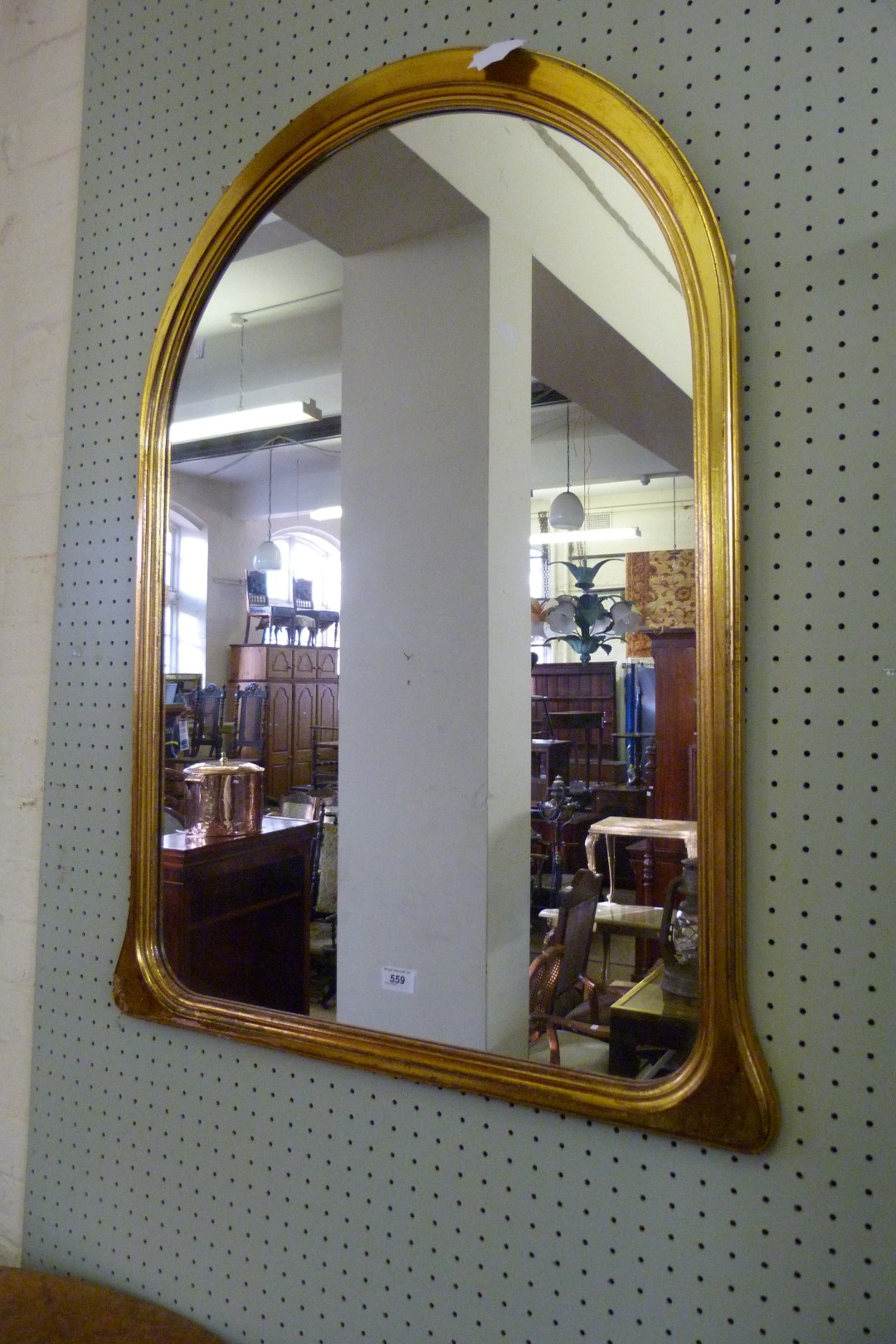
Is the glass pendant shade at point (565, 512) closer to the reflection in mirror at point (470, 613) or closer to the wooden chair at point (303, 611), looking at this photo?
the reflection in mirror at point (470, 613)

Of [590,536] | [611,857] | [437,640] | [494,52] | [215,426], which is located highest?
[494,52]

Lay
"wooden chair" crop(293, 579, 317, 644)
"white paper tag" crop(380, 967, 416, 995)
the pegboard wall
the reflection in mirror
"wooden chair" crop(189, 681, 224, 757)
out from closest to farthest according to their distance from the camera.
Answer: the pegboard wall
the reflection in mirror
"white paper tag" crop(380, 967, 416, 995)
"wooden chair" crop(293, 579, 317, 644)
"wooden chair" crop(189, 681, 224, 757)

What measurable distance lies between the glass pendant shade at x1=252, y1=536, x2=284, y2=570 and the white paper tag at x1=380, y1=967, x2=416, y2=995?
551 mm

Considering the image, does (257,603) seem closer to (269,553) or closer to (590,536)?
(269,553)

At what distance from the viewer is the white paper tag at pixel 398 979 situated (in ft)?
3.44

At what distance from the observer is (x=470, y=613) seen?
102cm

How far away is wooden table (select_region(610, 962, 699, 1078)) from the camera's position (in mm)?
898

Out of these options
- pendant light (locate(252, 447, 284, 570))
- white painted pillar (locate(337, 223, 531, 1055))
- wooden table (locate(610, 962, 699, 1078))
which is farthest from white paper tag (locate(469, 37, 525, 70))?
wooden table (locate(610, 962, 699, 1078))

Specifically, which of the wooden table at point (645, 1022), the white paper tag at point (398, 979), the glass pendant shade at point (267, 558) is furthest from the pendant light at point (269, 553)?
the wooden table at point (645, 1022)

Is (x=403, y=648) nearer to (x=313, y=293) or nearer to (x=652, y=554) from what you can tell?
(x=652, y=554)

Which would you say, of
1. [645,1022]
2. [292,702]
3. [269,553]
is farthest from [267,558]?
[645,1022]

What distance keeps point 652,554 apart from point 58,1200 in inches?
50.7

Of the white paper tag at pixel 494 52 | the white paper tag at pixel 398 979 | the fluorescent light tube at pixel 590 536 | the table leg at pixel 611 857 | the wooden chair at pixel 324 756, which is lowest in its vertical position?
the white paper tag at pixel 398 979

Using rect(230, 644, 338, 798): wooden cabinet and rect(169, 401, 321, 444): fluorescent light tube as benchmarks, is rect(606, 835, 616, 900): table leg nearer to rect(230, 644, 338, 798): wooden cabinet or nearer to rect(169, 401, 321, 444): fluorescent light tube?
rect(230, 644, 338, 798): wooden cabinet
